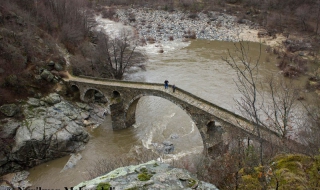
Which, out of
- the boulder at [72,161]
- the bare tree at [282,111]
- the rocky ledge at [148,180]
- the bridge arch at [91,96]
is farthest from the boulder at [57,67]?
the rocky ledge at [148,180]

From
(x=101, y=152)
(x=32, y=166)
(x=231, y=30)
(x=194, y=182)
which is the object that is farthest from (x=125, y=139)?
(x=231, y=30)

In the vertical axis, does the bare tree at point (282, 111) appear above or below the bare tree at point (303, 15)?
below

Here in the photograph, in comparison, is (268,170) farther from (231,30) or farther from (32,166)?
(231,30)

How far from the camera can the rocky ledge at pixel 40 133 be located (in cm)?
2164

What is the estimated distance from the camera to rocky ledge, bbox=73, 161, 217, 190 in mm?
6457

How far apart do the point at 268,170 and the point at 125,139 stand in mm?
20726

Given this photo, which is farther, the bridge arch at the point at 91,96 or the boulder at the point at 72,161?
the bridge arch at the point at 91,96

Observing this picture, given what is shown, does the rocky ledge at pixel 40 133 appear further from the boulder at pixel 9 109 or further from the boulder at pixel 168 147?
the boulder at pixel 168 147

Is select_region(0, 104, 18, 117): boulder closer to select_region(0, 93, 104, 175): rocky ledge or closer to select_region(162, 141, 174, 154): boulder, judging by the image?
select_region(0, 93, 104, 175): rocky ledge

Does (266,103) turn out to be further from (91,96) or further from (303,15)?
(303,15)

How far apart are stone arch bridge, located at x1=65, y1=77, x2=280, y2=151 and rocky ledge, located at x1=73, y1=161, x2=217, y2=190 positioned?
9020 millimetres

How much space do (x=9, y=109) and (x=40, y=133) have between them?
3.63 m

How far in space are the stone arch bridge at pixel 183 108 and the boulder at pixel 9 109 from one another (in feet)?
21.5

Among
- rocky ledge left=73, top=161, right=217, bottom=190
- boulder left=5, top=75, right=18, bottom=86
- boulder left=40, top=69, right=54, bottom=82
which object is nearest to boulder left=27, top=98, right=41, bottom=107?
boulder left=5, top=75, right=18, bottom=86
